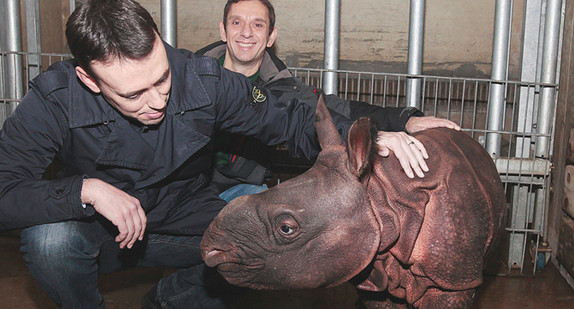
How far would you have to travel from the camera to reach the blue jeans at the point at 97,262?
2.38 metres

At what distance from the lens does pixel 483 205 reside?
6.91 ft

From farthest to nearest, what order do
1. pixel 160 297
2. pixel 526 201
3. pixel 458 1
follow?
pixel 458 1 < pixel 526 201 < pixel 160 297

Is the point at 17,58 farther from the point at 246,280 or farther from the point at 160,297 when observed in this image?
the point at 246,280

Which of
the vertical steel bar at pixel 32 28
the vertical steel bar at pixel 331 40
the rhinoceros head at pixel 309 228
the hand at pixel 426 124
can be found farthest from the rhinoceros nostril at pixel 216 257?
the vertical steel bar at pixel 32 28

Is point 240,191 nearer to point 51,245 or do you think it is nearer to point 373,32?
point 51,245

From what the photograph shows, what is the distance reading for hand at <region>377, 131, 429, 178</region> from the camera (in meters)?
2.04

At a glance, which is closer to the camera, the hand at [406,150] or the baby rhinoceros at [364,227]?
the baby rhinoceros at [364,227]

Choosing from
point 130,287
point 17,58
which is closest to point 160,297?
point 130,287

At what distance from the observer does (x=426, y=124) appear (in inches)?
→ 100

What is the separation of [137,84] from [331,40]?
2045mm

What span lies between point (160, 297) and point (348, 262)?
4.99ft

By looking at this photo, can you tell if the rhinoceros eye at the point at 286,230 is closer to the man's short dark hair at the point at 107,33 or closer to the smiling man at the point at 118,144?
the smiling man at the point at 118,144

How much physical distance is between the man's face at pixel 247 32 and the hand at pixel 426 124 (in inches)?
45.1

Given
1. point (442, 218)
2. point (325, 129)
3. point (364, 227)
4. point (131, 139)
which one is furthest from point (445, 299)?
point (131, 139)
